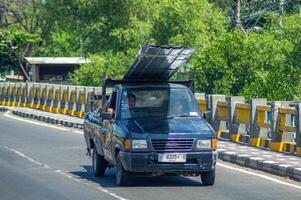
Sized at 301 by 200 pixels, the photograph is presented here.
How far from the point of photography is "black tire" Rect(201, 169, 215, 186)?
46.4 feet

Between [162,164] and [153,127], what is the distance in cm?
63

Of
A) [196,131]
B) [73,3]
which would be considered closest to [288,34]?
[73,3]

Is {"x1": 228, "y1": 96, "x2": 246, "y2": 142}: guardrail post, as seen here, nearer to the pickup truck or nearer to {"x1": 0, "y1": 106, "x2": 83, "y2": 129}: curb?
the pickup truck

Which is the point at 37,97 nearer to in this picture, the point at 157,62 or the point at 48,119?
the point at 48,119

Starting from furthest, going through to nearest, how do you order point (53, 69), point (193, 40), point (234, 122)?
point (53, 69) < point (193, 40) < point (234, 122)

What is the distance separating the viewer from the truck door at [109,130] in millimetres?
14570

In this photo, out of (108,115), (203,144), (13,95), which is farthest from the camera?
(13,95)

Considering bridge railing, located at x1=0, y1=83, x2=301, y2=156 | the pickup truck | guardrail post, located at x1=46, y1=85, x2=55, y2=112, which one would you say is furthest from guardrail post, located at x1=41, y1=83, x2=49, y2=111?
the pickup truck

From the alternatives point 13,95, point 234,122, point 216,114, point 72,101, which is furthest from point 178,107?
point 13,95

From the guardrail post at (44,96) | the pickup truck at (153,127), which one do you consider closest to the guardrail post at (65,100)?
the guardrail post at (44,96)

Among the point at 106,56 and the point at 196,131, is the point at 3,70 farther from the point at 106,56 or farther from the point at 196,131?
the point at 196,131

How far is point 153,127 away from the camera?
45.2ft

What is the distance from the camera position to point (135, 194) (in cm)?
1306

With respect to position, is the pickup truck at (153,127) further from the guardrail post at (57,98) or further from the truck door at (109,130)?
the guardrail post at (57,98)
